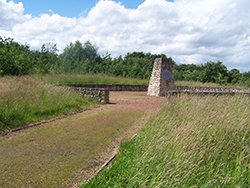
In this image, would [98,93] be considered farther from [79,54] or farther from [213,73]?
[79,54]

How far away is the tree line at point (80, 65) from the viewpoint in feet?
84.2

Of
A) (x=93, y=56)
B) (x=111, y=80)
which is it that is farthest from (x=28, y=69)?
(x=93, y=56)

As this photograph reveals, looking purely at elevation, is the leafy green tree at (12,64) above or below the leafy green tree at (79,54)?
below

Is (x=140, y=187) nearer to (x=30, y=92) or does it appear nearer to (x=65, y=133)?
(x=65, y=133)

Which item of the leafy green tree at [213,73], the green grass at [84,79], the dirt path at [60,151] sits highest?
the leafy green tree at [213,73]

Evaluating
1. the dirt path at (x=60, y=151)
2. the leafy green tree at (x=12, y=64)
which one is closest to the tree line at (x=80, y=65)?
the leafy green tree at (x=12, y=64)

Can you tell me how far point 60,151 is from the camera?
285 inches

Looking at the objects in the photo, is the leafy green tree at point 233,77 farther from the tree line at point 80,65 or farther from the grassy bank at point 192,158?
the grassy bank at point 192,158

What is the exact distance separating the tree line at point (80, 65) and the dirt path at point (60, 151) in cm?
1376

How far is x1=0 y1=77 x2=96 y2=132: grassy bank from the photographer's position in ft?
34.5

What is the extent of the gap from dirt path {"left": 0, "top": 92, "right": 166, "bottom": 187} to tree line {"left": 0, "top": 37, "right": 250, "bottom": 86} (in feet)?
45.1

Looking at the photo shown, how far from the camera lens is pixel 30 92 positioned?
44.3 ft

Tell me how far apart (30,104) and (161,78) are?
49.1 ft

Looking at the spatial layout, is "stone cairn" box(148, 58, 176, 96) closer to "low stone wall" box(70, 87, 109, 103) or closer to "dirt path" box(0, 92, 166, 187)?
"low stone wall" box(70, 87, 109, 103)
